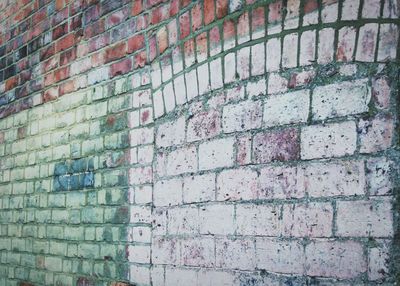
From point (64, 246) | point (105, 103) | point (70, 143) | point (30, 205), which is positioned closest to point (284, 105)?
point (105, 103)

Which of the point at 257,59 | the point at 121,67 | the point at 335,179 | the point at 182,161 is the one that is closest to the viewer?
the point at 335,179

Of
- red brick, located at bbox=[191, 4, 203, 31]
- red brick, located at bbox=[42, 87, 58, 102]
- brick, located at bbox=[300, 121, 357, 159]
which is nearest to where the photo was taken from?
brick, located at bbox=[300, 121, 357, 159]

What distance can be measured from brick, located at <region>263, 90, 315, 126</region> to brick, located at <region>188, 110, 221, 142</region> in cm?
24

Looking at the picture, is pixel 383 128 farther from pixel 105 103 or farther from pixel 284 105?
pixel 105 103

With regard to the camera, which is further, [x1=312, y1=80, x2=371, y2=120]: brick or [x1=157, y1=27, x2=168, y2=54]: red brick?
[x1=157, y1=27, x2=168, y2=54]: red brick

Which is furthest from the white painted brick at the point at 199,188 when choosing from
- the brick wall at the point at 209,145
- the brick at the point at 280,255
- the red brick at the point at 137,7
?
the red brick at the point at 137,7

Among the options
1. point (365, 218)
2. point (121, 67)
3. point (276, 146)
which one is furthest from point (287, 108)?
point (121, 67)

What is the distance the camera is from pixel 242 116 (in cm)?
164

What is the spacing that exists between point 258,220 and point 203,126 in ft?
1.55

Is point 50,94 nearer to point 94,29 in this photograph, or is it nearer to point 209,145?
point 94,29

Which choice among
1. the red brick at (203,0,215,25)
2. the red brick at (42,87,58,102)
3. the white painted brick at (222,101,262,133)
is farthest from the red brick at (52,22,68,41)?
the white painted brick at (222,101,262,133)

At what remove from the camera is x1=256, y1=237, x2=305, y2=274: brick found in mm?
1416

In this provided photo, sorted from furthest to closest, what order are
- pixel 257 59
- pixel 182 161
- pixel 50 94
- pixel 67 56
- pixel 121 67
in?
1. pixel 50 94
2. pixel 67 56
3. pixel 121 67
4. pixel 182 161
5. pixel 257 59

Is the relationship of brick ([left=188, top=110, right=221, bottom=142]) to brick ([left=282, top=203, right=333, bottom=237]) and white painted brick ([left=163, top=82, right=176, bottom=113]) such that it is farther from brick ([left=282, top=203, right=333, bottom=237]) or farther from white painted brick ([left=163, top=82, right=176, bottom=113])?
brick ([left=282, top=203, right=333, bottom=237])
